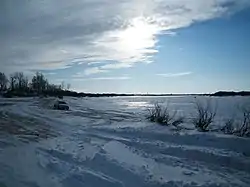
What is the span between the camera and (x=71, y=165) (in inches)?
281

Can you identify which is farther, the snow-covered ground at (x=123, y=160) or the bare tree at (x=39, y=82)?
the bare tree at (x=39, y=82)

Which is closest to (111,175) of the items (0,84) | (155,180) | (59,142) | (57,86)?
(155,180)

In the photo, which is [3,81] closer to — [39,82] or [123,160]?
[39,82]

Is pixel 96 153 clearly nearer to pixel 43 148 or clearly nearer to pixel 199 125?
pixel 43 148

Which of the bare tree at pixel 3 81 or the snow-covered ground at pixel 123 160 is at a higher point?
the bare tree at pixel 3 81

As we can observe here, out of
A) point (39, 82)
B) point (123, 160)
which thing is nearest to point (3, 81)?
point (39, 82)

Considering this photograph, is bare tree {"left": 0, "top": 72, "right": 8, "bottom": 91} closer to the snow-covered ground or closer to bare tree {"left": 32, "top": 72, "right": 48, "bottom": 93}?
bare tree {"left": 32, "top": 72, "right": 48, "bottom": 93}

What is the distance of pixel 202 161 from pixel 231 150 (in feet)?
5.03

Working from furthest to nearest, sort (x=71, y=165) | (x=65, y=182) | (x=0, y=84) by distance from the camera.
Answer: (x=0, y=84), (x=71, y=165), (x=65, y=182)

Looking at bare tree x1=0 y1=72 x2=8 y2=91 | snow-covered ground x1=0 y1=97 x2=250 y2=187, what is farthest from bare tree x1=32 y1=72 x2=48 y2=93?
snow-covered ground x1=0 y1=97 x2=250 y2=187

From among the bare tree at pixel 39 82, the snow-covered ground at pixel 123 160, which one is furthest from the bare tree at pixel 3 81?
the snow-covered ground at pixel 123 160

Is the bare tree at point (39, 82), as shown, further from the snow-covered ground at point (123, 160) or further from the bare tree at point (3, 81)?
the snow-covered ground at point (123, 160)

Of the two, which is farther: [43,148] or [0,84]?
[0,84]

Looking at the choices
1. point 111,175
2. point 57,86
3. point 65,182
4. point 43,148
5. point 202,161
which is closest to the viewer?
point 65,182
